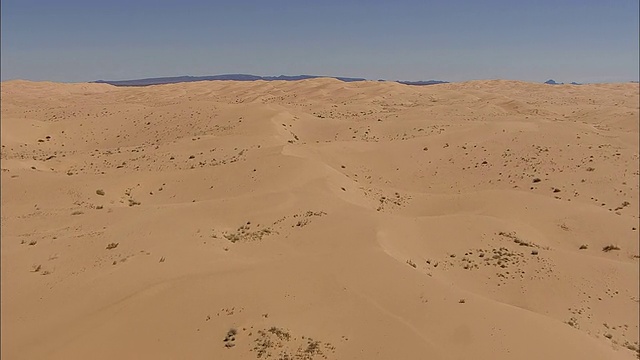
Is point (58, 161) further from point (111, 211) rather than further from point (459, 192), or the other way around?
point (459, 192)

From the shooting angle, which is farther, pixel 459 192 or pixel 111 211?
pixel 459 192

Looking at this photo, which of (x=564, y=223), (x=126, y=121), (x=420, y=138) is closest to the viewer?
(x=564, y=223)

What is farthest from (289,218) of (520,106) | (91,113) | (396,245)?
(520,106)

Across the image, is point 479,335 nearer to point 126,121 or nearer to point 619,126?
point 619,126

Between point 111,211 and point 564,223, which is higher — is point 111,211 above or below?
above

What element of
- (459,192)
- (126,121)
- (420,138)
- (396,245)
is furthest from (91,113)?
(396,245)

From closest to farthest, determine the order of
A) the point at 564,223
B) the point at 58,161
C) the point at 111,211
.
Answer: the point at 111,211, the point at 564,223, the point at 58,161
